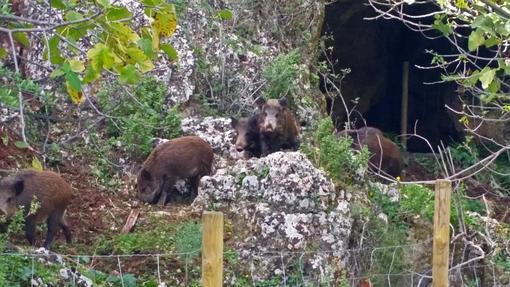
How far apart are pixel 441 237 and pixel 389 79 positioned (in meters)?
12.1

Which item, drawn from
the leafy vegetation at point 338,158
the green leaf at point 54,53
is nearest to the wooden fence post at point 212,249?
the green leaf at point 54,53

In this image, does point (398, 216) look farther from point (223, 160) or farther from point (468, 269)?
point (223, 160)

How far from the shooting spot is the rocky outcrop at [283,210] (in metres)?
9.41

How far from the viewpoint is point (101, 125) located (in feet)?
38.2

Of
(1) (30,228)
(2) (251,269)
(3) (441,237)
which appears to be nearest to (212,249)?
(3) (441,237)

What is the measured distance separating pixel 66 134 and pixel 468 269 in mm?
4412

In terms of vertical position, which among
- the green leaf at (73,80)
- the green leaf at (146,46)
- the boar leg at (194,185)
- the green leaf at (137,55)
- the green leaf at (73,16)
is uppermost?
the green leaf at (73,16)

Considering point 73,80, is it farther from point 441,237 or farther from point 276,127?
point 276,127

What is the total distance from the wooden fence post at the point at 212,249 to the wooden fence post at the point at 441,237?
1.60m

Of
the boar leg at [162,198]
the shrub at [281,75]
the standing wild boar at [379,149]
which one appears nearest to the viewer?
the boar leg at [162,198]

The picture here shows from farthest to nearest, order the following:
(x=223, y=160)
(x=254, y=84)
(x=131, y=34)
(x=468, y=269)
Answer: (x=254, y=84) → (x=223, y=160) → (x=468, y=269) → (x=131, y=34)

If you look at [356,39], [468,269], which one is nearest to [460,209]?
[468,269]

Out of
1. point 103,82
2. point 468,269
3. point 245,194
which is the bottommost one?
point 468,269

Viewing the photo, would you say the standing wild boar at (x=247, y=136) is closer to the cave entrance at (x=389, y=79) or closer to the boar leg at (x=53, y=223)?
the boar leg at (x=53, y=223)
